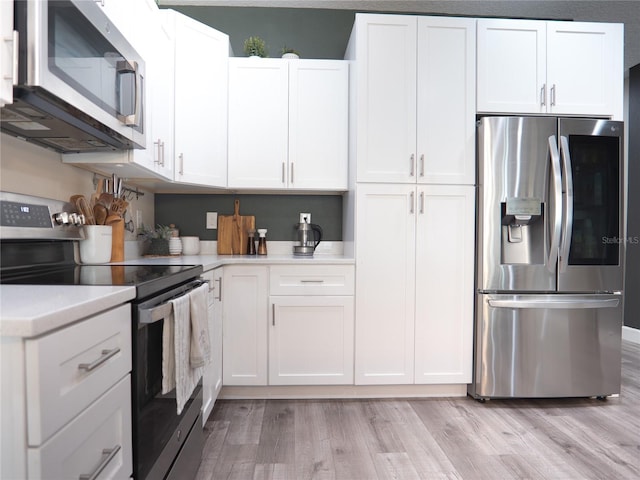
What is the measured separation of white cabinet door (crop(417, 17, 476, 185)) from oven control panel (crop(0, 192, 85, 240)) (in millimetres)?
1861

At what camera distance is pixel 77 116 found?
52.8 inches

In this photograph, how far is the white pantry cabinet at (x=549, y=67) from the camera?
2480mm

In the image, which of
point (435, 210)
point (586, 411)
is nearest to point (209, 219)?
point (435, 210)

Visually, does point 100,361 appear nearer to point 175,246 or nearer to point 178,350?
point 178,350

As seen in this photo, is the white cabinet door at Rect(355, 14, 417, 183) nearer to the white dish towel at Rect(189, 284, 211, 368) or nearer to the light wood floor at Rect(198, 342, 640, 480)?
the white dish towel at Rect(189, 284, 211, 368)

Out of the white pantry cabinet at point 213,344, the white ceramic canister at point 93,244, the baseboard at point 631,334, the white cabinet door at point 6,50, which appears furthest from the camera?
the baseboard at point 631,334

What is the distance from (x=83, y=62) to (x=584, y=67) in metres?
2.72

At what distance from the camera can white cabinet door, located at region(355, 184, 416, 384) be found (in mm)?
2443

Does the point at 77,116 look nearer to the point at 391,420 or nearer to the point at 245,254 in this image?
the point at 245,254

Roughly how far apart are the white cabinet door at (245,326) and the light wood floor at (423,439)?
0.63 feet

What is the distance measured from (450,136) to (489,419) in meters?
1.63

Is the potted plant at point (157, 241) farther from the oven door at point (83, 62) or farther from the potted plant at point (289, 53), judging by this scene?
the potted plant at point (289, 53)

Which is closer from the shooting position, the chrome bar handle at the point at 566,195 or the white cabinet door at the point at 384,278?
the chrome bar handle at the point at 566,195

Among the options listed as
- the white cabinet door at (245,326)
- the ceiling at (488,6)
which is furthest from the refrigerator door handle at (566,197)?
the white cabinet door at (245,326)
